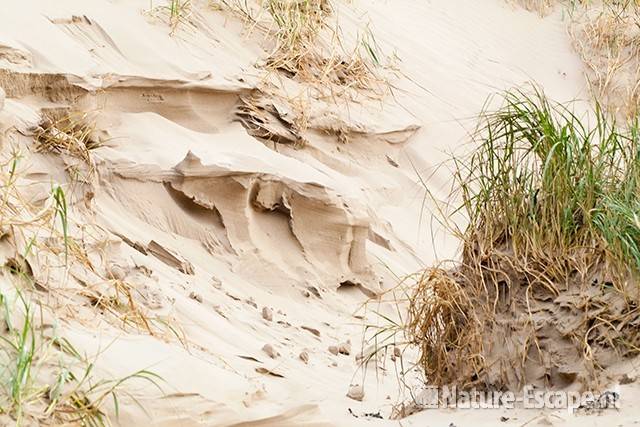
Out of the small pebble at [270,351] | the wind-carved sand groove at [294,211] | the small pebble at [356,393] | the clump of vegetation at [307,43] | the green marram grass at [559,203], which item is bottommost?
the small pebble at [356,393]

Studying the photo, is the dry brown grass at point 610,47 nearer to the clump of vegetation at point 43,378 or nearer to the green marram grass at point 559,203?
the green marram grass at point 559,203

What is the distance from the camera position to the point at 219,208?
5.66m

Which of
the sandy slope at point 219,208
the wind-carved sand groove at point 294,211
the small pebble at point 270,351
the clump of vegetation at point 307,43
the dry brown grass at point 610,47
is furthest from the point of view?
the dry brown grass at point 610,47

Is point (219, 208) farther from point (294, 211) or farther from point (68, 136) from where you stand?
point (68, 136)

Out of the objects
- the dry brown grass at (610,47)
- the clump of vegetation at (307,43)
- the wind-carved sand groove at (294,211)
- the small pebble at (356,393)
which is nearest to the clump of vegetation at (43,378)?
the small pebble at (356,393)

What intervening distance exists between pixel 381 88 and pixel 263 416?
14.7 feet

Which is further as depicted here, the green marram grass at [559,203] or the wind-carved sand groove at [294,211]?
the wind-carved sand groove at [294,211]

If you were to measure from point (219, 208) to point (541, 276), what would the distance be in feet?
6.62

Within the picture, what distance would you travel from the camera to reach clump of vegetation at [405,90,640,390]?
388 cm

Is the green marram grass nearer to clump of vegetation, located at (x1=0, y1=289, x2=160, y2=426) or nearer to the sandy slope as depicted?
the sandy slope

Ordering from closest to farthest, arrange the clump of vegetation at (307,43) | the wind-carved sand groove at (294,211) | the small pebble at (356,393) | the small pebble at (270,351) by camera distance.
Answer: the small pebble at (356,393)
the small pebble at (270,351)
the wind-carved sand groove at (294,211)
the clump of vegetation at (307,43)

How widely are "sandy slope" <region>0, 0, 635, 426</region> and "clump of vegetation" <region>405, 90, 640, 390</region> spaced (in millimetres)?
239

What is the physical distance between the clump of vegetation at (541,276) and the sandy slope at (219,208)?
0.78 feet

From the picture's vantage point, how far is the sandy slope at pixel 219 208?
3.72m
